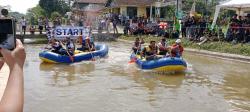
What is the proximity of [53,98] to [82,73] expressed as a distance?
484 cm

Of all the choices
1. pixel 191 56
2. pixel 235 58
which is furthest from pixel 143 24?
pixel 235 58

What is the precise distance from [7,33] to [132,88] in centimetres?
1027

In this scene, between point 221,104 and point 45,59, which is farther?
point 45,59

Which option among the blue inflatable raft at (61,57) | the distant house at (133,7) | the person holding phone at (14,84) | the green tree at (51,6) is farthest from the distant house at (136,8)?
the person holding phone at (14,84)

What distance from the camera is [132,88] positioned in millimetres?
11961

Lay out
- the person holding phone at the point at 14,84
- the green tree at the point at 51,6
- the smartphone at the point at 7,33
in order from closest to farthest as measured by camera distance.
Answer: the person holding phone at the point at 14,84
the smartphone at the point at 7,33
the green tree at the point at 51,6

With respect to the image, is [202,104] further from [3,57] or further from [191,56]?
[191,56]

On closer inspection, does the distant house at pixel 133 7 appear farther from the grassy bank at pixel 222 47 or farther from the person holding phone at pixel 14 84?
the person holding phone at pixel 14 84

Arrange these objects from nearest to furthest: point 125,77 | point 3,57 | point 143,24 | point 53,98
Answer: point 3,57, point 53,98, point 125,77, point 143,24

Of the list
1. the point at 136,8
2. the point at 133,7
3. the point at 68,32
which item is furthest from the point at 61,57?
the point at 136,8

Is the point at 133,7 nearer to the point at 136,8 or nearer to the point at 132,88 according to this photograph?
the point at 136,8

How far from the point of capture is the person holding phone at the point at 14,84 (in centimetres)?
132

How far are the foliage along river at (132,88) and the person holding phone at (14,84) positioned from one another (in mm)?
7693

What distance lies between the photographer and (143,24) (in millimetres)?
30938
